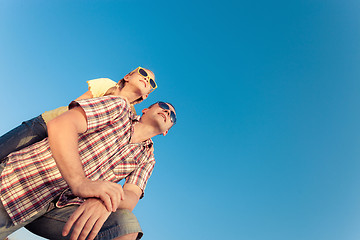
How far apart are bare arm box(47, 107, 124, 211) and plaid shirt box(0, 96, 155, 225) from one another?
0.27 metres

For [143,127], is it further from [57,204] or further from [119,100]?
[57,204]

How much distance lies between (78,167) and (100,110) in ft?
1.80

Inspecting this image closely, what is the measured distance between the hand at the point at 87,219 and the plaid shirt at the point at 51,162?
64 centimetres

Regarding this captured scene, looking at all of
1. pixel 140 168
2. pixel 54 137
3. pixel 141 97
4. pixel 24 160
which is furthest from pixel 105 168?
pixel 141 97

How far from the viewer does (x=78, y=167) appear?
81.7 inches

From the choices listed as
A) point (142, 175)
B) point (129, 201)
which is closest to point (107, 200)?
point (129, 201)

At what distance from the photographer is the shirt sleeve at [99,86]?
16.2 feet

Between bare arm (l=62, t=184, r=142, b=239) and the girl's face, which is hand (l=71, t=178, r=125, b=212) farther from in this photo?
the girl's face

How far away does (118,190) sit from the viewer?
209 cm

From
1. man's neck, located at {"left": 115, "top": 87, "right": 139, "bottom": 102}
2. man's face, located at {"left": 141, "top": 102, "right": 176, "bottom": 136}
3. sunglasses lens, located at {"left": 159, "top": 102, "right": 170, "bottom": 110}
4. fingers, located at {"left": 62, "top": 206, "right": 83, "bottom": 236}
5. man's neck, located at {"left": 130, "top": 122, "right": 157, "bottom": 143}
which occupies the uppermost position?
man's neck, located at {"left": 115, "top": 87, "right": 139, "bottom": 102}

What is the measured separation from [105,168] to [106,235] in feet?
2.54

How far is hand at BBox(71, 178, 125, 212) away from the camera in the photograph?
2016 mm

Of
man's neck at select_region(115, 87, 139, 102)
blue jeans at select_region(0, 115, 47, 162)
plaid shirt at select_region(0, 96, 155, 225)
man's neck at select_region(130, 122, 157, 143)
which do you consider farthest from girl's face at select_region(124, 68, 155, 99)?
plaid shirt at select_region(0, 96, 155, 225)

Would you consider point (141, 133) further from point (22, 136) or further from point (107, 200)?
point (22, 136)
